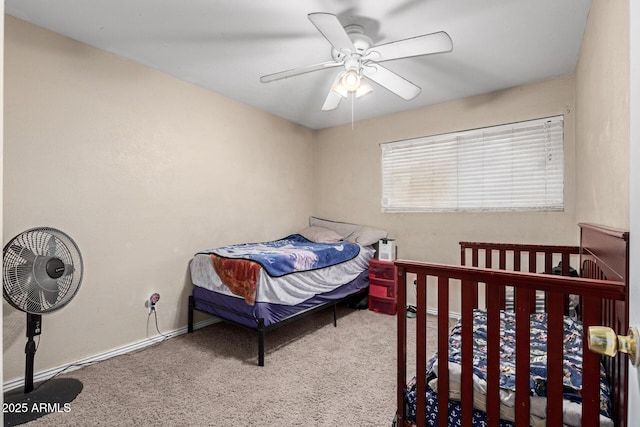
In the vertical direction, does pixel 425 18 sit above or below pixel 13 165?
above

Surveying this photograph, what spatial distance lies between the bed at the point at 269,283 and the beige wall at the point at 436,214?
68 cm

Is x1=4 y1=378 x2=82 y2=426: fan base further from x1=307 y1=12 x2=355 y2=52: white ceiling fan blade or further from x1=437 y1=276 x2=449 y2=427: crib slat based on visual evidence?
x1=307 y1=12 x2=355 y2=52: white ceiling fan blade

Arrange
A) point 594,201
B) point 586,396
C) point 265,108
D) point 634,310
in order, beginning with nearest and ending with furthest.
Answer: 1. point 634,310
2. point 586,396
3. point 594,201
4. point 265,108

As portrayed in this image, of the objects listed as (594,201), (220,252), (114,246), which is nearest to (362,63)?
(594,201)

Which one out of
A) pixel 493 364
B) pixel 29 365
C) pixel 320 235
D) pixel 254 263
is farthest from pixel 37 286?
pixel 320 235

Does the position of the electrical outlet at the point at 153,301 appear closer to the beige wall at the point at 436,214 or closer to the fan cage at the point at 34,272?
the fan cage at the point at 34,272

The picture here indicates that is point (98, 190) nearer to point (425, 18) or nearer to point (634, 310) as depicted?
point (425, 18)

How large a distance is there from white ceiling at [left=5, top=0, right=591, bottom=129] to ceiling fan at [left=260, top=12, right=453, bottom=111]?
0.17 meters

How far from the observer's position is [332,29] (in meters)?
1.70

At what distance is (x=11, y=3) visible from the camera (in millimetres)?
1830

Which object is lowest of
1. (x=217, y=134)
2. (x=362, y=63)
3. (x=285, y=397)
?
(x=285, y=397)

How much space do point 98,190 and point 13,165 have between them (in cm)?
47

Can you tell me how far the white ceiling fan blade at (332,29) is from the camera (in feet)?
5.20

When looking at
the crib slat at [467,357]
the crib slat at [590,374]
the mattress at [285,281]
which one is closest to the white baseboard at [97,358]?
the mattress at [285,281]
